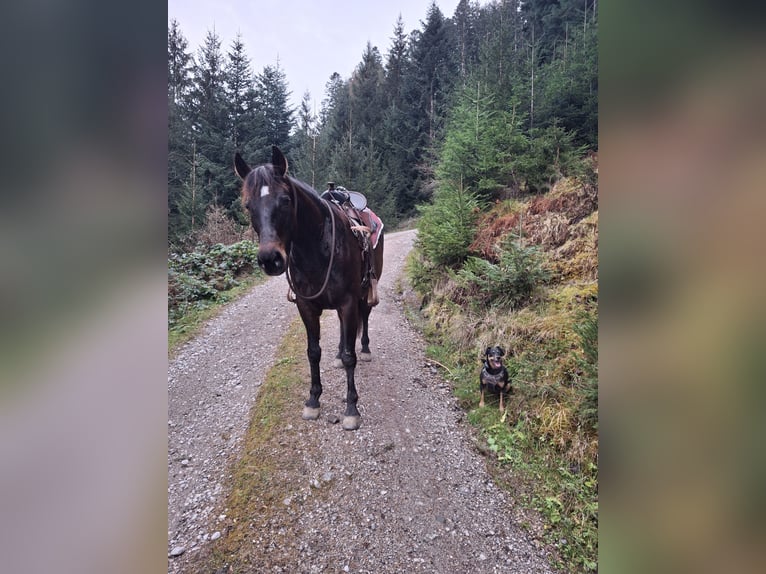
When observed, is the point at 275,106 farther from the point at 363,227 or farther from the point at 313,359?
the point at 313,359

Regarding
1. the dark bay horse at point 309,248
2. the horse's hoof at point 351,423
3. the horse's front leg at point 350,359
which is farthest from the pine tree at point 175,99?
the horse's hoof at point 351,423

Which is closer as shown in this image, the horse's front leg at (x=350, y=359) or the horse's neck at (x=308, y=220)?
the horse's neck at (x=308, y=220)

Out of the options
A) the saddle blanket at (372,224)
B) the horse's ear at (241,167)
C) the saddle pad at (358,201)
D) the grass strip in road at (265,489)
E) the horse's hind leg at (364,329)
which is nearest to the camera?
the grass strip in road at (265,489)

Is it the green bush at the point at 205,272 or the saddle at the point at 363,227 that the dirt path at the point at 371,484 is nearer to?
the saddle at the point at 363,227

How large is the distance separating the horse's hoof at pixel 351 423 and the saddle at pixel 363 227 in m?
1.59

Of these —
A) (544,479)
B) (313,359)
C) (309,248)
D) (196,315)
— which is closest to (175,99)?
(309,248)

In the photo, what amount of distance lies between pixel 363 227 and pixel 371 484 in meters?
2.80

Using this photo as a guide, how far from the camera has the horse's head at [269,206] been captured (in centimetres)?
251

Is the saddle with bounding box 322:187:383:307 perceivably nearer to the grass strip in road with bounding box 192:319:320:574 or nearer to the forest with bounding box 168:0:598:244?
the grass strip in road with bounding box 192:319:320:574

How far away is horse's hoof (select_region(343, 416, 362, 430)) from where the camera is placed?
3585 millimetres

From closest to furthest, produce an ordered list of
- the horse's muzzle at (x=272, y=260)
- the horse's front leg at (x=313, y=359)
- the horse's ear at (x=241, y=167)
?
the horse's muzzle at (x=272, y=260) < the horse's ear at (x=241, y=167) < the horse's front leg at (x=313, y=359)

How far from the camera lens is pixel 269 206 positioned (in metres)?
2.58
